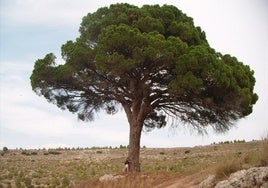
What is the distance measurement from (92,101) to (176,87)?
671 centimetres

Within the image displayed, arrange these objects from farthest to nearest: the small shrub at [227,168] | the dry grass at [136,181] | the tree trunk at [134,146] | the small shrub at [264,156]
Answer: the tree trunk at [134,146]
the dry grass at [136,181]
the small shrub at [227,168]
the small shrub at [264,156]

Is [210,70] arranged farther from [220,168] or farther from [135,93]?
[220,168]

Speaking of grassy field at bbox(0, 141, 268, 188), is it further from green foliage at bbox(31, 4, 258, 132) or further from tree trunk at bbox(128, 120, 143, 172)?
green foliage at bbox(31, 4, 258, 132)

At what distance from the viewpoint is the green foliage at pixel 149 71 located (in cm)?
1970

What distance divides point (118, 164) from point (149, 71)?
2007 cm

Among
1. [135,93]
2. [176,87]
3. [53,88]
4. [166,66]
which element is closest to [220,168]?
[176,87]

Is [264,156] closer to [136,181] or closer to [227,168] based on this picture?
[227,168]

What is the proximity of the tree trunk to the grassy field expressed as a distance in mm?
750

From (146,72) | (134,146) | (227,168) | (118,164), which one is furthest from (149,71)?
(118,164)

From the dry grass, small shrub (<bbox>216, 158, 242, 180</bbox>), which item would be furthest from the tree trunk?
small shrub (<bbox>216, 158, 242, 180</bbox>)

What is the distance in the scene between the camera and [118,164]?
39531mm

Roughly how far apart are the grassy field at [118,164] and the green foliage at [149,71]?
292 cm

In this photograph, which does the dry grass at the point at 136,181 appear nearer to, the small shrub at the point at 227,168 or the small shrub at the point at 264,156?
the small shrub at the point at 227,168

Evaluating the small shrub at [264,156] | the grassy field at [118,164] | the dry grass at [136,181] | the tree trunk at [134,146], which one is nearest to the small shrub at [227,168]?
the grassy field at [118,164]
